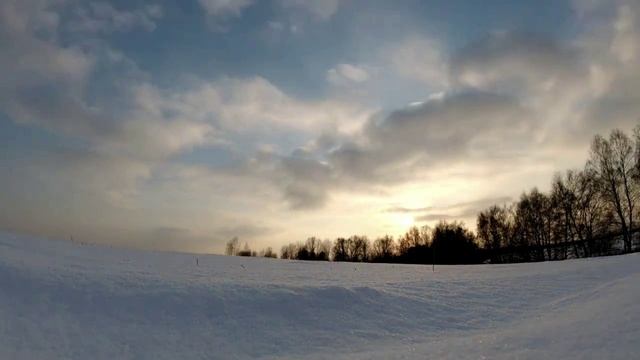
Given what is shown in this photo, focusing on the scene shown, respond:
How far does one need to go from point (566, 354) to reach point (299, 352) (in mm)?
6161

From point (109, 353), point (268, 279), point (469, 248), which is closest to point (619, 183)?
point (469, 248)

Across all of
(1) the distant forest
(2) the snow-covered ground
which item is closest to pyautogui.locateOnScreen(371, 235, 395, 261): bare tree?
(1) the distant forest

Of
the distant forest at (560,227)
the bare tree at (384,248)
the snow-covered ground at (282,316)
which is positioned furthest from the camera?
the bare tree at (384,248)

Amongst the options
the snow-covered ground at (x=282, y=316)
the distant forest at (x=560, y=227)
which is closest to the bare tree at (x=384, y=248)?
the distant forest at (x=560, y=227)

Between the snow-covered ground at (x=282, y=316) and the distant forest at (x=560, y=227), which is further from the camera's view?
the distant forest at (x=560, y=227)

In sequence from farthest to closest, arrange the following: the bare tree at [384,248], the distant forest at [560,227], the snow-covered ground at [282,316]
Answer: the bare tree at [384,248] < the distant forest at [560,227] < the snow-covered ground at [282,316]

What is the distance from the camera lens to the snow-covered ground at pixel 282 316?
11.5m

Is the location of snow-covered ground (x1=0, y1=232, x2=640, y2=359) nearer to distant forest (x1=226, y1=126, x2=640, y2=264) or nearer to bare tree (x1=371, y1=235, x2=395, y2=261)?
distant forest (x1=226, y1=126, x2=640, y2=264)

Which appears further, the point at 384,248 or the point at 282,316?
the point at 384,248

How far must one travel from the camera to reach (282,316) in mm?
14992

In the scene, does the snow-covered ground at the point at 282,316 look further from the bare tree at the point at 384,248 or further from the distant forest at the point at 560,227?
the bare tree at the point at 384,248

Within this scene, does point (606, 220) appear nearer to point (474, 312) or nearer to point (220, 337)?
point (474, 312)

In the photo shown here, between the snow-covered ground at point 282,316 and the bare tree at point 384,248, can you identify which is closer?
the snow-covered ground at point 282,316

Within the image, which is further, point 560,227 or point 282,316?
point 560,227
